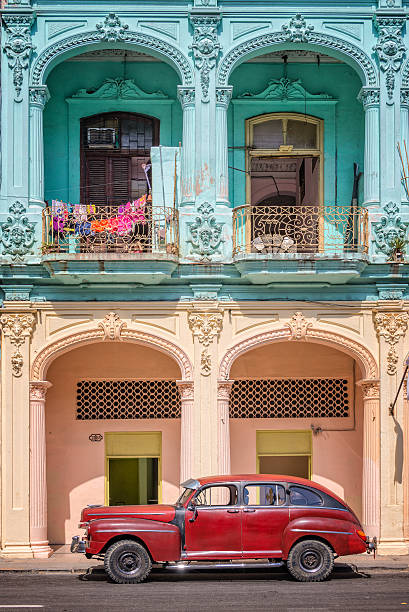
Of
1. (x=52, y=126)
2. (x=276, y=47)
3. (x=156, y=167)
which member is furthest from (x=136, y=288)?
(x=276, y=47)

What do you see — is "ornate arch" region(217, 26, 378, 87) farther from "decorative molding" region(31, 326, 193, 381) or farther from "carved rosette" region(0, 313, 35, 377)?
"carved rosette" region(0, 313, 35, 377)

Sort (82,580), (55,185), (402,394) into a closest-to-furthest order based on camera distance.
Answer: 1. (82,580)
2. (402,394)
3. (55,185)

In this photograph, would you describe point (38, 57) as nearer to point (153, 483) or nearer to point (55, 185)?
point (55, 185)

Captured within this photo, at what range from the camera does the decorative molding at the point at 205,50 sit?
19.4 meters

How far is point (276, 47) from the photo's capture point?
19.7 meters

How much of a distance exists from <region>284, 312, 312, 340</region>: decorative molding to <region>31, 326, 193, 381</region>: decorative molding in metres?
1.92

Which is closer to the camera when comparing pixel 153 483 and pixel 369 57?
pixel 369 57

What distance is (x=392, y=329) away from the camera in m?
19.3

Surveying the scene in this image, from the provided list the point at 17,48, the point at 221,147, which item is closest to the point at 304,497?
the point at 221,147

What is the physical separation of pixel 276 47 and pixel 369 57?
5.54ft

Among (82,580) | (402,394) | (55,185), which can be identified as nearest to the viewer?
(82,580)

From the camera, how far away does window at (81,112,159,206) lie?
20672 mm

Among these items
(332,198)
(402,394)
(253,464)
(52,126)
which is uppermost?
(52,126)

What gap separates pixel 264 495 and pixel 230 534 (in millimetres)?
840
